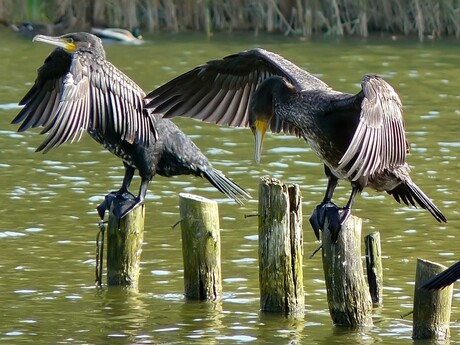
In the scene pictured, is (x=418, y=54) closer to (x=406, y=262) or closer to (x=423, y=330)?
(x=406, y=262)

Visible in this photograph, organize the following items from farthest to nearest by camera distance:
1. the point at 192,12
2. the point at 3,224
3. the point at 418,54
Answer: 1. the point at 192,12
2. the point at 418,54
3. the point at 3,224

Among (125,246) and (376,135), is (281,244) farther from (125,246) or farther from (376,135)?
(125,246)

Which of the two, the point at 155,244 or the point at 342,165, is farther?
the point at 155,244

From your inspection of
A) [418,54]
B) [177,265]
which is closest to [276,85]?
[177,265]

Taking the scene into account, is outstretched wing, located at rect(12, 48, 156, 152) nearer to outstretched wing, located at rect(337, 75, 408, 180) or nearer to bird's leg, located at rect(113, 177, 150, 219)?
bird's leg, located at rect(113, 177, 150, 219)

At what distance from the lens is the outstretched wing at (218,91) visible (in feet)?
25.9

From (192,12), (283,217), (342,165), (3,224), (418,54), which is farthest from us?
(192,12)

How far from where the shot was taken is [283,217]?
22.9 ft

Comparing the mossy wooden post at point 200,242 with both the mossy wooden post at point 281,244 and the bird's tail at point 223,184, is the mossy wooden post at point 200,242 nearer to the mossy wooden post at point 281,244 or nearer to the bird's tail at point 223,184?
the mossy wooden post at point 281,244

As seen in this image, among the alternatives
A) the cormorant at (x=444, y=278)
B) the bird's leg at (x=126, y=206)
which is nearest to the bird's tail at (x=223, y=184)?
the bird's leg at (x=126, y=206)

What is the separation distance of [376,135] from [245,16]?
1494 cm

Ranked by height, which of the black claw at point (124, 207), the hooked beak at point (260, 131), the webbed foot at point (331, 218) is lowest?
the black claw at point (124, 207)

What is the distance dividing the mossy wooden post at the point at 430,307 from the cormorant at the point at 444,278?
0.40ft

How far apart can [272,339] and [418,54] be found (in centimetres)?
1262
